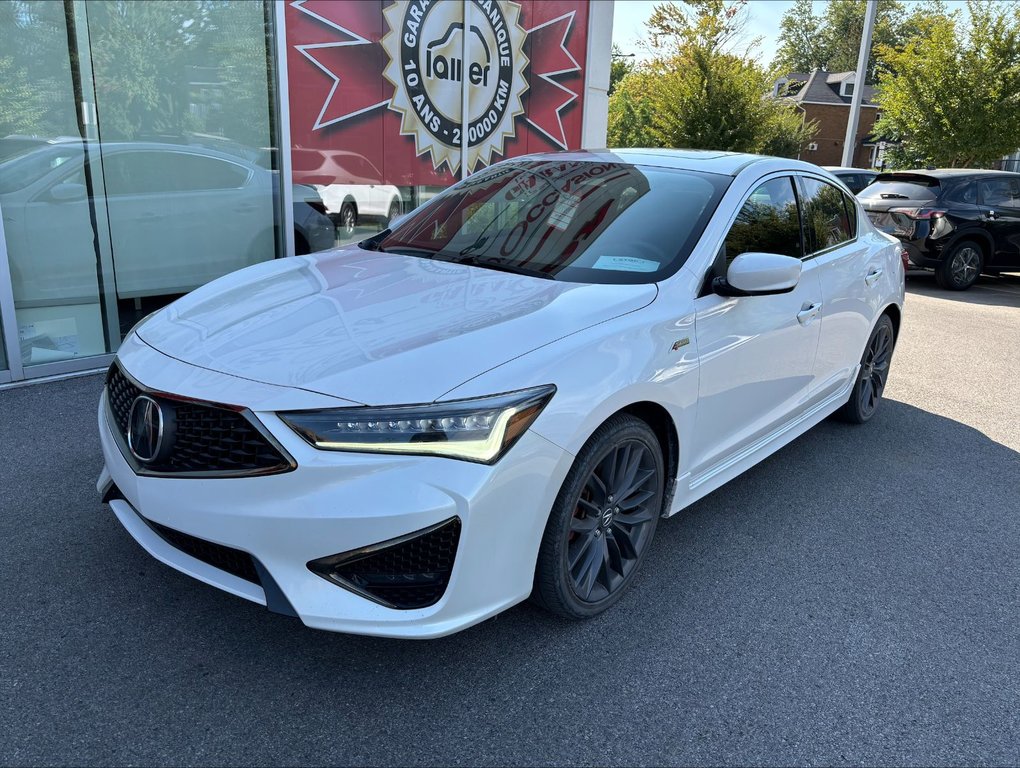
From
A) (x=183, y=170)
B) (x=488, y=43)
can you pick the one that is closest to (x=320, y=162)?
(x=183, y=170)

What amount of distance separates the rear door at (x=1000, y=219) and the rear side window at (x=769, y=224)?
8.86 meters

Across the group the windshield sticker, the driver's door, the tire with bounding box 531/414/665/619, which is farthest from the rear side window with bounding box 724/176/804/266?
the tire with bounding box 531/414/665/619

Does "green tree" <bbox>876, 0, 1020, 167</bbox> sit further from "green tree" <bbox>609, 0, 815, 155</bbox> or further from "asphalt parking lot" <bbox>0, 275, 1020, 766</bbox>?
"asphalt parking lot" <bbox>0, 275, 1020, 766</bbox>

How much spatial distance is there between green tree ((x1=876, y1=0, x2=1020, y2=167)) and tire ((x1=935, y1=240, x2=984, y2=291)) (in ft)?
29.8

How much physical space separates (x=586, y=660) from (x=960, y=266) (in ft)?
35.1

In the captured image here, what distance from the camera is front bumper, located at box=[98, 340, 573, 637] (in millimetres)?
2334

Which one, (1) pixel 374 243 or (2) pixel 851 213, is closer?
(1) pixel 374 243

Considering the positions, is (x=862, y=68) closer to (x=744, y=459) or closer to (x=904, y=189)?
(x=904, y=189)

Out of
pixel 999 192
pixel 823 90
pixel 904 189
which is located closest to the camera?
pixel 904 189

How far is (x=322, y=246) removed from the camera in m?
7.82

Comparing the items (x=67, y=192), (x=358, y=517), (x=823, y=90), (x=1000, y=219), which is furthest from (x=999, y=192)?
(x=823, y=90)

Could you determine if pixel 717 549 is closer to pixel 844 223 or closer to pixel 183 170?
pixel 844 223

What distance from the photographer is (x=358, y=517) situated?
2.32m

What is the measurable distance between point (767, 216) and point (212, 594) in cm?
287
